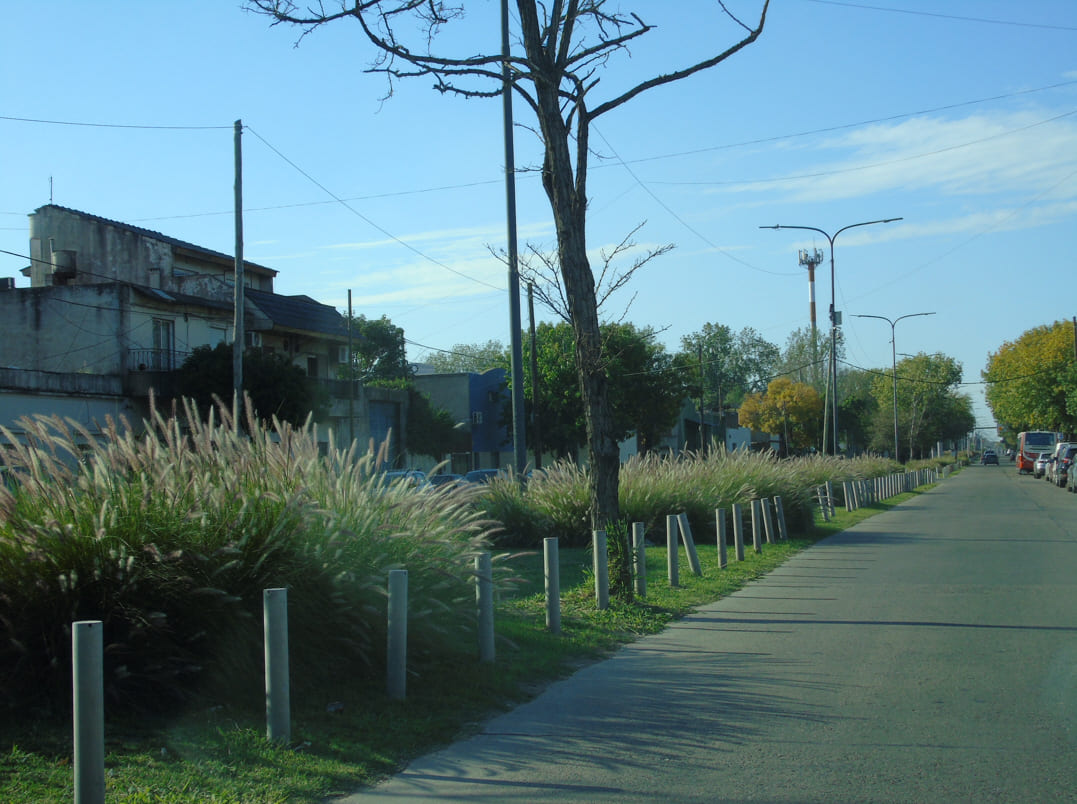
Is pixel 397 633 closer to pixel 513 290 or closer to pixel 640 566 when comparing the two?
pixel 640 566

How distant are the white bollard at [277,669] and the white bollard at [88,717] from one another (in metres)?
1.17

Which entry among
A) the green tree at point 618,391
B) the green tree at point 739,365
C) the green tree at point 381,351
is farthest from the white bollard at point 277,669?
the green tree at point 739,365

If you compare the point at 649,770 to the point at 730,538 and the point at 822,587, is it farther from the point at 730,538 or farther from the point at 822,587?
the point at 730,538

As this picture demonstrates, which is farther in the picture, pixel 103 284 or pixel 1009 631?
pixel 103 284

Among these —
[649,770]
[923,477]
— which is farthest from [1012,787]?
[923,477]

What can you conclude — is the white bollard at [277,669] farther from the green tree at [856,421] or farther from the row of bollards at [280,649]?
the green tree at [856,421]

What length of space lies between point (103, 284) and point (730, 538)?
2422 centimetres

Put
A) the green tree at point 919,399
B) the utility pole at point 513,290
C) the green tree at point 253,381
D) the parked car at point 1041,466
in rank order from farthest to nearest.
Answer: the green tree at point 919,399
the parked car at point 1041,466
the green tree at point 253,381
the utility pole at point 513,290

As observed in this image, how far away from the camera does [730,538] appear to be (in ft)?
64.9

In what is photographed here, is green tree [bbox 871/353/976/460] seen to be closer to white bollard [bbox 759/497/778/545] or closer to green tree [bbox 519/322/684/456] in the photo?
green tree [bbox 519/322/684/456]

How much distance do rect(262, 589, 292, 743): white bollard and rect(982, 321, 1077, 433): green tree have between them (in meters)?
69.8

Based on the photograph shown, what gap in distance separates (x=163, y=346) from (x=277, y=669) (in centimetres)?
3275

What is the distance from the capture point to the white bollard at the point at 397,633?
21.2 feet

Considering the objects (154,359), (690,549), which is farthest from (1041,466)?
(690,549)
